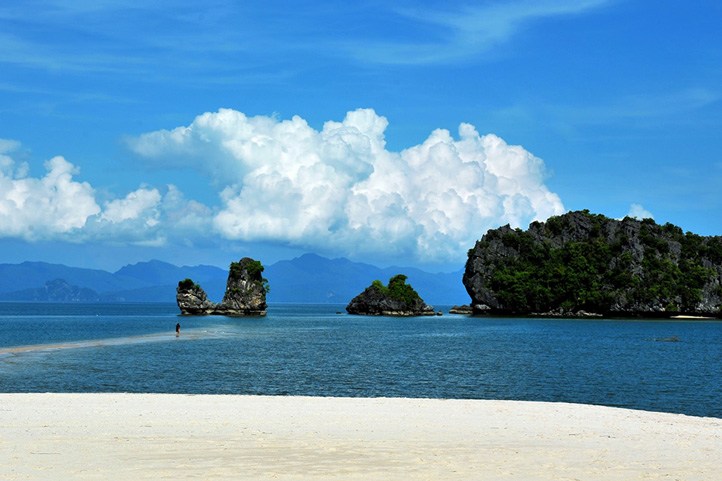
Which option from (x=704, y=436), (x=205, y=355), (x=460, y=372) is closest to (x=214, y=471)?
(x=704, y=436)

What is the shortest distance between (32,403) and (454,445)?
68.0 ft

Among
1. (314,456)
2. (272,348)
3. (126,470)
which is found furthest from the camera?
(272,348)

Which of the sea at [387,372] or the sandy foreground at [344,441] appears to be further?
the sea at [387,372]

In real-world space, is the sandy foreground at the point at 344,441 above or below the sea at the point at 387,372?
above

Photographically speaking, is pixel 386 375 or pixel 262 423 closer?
pixel 262 423

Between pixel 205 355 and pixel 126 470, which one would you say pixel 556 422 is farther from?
pixel 205 355

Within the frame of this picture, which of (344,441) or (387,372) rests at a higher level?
(344,441)

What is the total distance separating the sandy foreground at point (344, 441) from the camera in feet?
59.6

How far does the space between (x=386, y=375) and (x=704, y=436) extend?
3274cm

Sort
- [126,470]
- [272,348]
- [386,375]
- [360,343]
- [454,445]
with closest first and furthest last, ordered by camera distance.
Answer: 1. [126,470]
2. [454,445]
3. [386,375]
4. [272,348]
5. [360,343]

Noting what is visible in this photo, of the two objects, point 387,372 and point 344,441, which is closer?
point 344,441

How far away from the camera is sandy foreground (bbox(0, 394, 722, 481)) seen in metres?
18.2

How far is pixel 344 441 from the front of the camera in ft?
74.7

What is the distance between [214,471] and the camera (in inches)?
698
